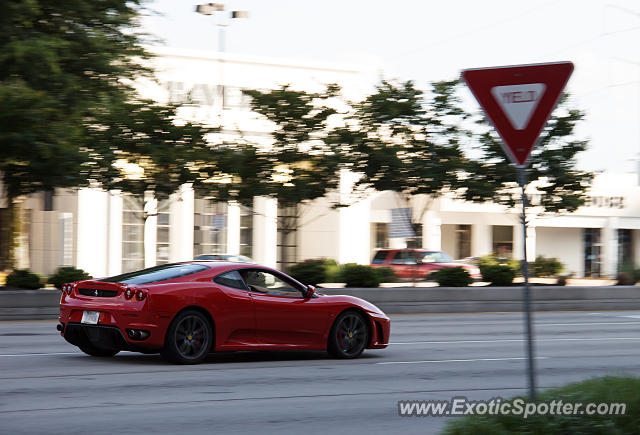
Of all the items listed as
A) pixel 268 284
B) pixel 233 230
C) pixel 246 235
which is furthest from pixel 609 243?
pixel 268 284

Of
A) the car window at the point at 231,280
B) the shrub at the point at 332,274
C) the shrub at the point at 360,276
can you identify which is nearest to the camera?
the car window at the point at 231,280

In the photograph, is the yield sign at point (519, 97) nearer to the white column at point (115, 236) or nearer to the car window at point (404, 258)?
the car window at point (404, 258)

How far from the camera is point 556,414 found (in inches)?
259

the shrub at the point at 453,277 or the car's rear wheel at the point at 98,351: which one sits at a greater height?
the shrub at the point at 453,277

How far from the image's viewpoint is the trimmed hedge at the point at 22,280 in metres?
21.9

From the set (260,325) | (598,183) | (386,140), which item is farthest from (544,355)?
(598,183)

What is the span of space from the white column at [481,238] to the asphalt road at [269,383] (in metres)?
38.1

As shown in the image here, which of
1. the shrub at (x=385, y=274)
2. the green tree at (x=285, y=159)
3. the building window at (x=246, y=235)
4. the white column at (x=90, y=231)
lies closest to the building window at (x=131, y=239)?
the white column at (x=90, y=231)

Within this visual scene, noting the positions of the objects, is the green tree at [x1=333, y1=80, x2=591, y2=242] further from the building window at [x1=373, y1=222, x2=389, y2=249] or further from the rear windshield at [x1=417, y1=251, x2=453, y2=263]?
the building window at [x1=373, y1=222, x2=389, y2=249]

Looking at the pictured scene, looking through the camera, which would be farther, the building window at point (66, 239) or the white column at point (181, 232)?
the white column at point (181, 232)

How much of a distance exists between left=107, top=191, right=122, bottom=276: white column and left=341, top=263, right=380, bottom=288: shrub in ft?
52.6

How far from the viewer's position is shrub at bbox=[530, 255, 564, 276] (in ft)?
152

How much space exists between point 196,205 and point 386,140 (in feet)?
55.3

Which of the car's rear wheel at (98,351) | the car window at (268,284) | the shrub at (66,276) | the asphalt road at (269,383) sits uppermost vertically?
the car window at (268,284)
